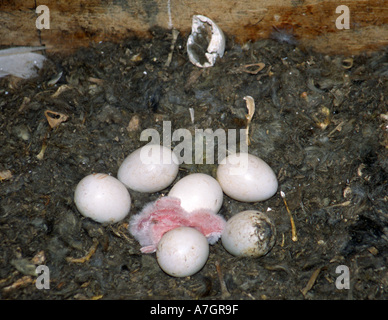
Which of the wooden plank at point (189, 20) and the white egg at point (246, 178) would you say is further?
the wooden plank at point (189, 20)

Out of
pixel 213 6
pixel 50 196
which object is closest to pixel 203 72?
pixel 213 6

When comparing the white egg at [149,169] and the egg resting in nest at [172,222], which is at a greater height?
the white egg at [149,169]

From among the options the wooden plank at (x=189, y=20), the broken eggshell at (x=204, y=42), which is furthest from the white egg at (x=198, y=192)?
the wooden plank at (x=189, y=20)

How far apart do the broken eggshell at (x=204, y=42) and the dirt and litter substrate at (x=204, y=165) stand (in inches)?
2.0

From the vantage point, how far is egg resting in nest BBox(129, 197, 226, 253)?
186 cm

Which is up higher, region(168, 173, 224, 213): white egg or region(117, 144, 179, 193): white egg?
region(117, 144, 179, 193): white egg

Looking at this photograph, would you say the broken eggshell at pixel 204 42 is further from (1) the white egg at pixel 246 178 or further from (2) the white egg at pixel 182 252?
(2) the white egg at pixel 182 252

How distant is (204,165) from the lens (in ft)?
6.82

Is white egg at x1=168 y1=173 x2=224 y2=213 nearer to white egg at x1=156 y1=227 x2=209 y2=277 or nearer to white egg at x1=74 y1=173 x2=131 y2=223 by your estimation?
white egg at x1=156 y1=227 x2=209 y2=277

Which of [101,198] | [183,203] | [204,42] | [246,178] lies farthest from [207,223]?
[204,42]

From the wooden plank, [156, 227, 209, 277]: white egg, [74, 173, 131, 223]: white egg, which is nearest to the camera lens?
[156, 227, 209, 277]: white egg

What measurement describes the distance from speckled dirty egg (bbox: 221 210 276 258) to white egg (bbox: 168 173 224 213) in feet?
0.42

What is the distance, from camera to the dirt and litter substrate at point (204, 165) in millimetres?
1775

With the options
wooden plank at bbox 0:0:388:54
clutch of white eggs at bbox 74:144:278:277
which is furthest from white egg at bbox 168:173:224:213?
wooden plank at bbox 0:0:388:54
